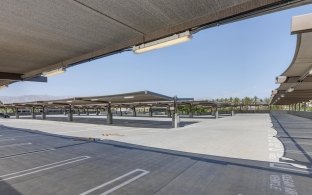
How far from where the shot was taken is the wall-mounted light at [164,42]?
4.46 meters

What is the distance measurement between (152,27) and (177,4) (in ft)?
3.22

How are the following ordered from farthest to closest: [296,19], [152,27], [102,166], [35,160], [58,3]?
[35,160] < [102,166] < [296,19] < [152,27] < [58,3]

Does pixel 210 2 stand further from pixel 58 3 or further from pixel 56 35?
pixel 56 35

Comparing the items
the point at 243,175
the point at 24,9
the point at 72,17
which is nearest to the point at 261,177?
the point at 243,175

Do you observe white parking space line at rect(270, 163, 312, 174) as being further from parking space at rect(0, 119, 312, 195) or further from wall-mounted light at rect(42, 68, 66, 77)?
wall-mounted light at rect(42, 68, 66, 77)

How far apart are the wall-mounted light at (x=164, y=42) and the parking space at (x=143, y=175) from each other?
12.6ft

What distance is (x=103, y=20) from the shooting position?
410cm

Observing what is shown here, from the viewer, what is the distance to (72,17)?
396 cm

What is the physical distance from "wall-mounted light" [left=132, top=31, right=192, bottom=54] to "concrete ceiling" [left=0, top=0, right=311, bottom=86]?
10cm

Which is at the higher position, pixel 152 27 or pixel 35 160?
pixel 152 27

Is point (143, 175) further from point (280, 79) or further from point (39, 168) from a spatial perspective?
point (280, 79)

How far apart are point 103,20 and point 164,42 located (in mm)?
1352

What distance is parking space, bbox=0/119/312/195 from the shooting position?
20.7ft

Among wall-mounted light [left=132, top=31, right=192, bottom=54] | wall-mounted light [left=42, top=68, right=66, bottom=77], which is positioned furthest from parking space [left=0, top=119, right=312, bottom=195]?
wall-mounted light [left=132, top=31, right=192, bottom=54]
